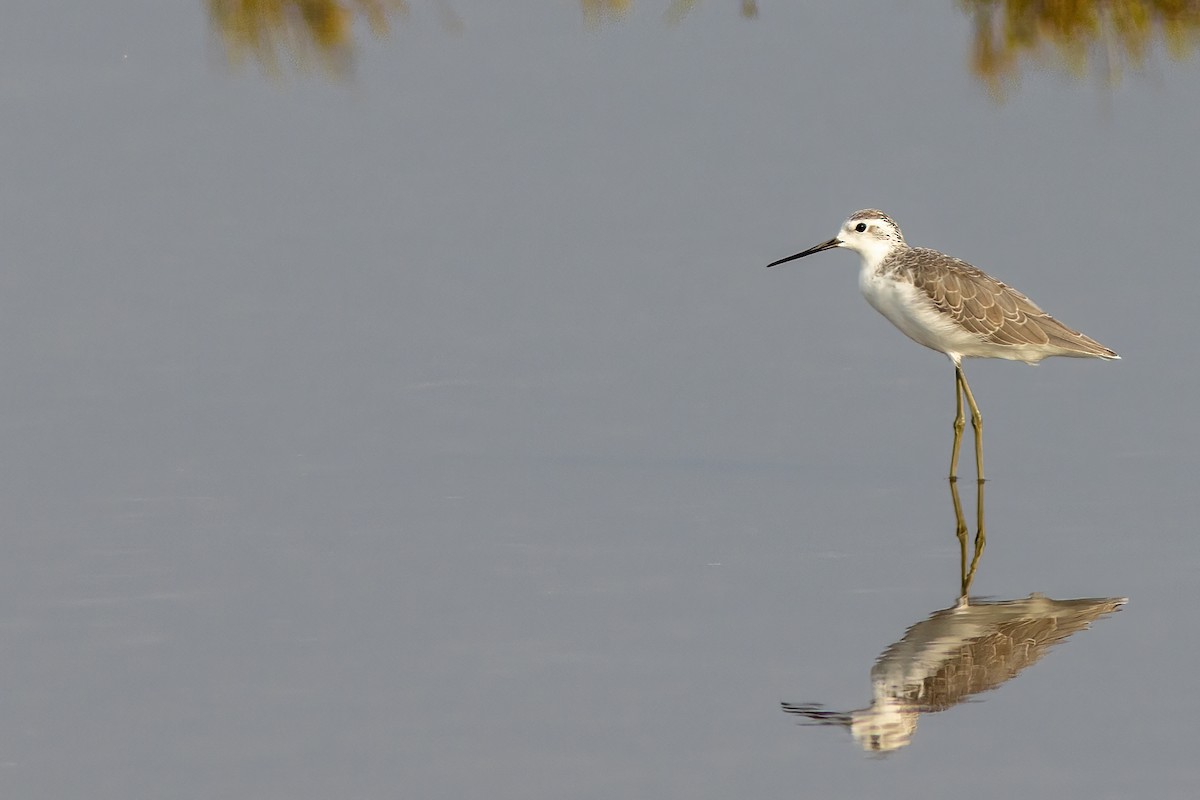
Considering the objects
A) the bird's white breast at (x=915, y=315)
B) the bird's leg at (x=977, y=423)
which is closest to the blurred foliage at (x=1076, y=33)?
the bird's white breast at (x=915, y=315)

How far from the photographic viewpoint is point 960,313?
14.6 meters

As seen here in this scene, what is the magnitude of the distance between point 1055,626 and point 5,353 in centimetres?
769

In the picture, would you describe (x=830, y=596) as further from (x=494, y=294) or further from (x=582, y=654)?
(x=494, y=294)

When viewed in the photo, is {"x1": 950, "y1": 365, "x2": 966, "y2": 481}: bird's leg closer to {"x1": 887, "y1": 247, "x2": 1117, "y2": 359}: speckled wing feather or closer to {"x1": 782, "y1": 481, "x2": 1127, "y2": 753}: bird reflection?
{"x1": 887, "y1": 247, "x2": 1117, "y2": 359}: speckled wing feather

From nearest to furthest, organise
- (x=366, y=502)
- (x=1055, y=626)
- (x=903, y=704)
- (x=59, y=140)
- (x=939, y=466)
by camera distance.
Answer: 1. (x=903, y=704)
2. (x=1055, y=626)
3. (x=366, y=502)
4. (x=939, y=466)
5. (x=59, y=140)

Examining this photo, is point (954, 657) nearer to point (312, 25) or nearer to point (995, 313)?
point (995, 313)

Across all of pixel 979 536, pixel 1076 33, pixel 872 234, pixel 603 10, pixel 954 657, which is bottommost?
pixel 954 657

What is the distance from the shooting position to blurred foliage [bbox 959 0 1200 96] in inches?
770

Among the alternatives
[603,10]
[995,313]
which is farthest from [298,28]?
[995,313]

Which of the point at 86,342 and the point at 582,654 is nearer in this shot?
the point at 582,654

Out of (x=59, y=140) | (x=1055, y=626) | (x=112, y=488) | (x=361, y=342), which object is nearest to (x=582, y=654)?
(x=1055, y=626)

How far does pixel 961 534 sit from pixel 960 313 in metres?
2.53

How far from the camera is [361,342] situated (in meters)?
15.2

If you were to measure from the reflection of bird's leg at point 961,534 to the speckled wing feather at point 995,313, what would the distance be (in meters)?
1.47
